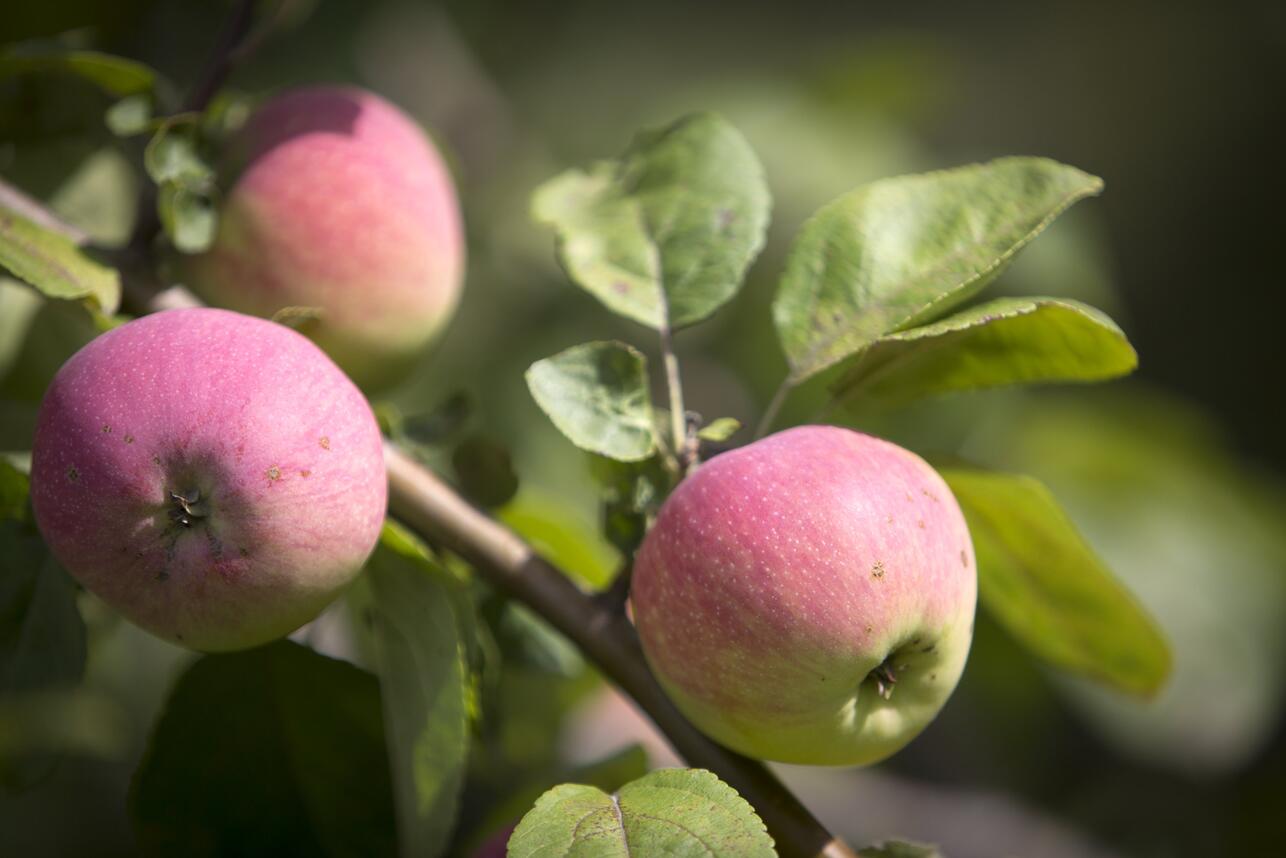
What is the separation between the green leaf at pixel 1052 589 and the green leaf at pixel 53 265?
19.7 inches

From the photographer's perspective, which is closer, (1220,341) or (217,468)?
(217,468)

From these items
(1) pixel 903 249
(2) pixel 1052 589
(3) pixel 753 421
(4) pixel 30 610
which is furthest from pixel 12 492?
(3) pixel 753 421

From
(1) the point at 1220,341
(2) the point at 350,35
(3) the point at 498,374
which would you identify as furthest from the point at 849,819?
(1) the point at 1220,341

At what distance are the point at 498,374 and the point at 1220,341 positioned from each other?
97.8 inches

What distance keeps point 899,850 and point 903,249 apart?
1.14ft

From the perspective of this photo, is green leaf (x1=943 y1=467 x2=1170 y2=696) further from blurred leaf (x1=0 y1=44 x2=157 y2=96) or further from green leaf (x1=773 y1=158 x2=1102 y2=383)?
blurred leaf (x1=0 y1=44 x2=157 y2=96)

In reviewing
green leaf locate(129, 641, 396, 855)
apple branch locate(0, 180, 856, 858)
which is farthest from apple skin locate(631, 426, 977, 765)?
green leaf locate(129, 641, 396, 855)

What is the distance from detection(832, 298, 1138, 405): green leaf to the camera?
644 mm

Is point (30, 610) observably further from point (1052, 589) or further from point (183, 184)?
point (1052, 589)

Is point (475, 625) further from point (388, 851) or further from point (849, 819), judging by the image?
point (849, 819)

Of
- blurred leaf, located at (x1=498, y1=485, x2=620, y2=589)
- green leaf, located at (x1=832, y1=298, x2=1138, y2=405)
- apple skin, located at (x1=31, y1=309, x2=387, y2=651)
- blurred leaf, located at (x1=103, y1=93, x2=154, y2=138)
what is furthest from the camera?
blurred leaf, located at (x1=498, y1=485, x2=620, y2=589)

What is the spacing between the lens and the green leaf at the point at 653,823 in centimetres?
54

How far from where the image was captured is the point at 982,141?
3371 millimetres

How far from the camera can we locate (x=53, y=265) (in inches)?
24.8
